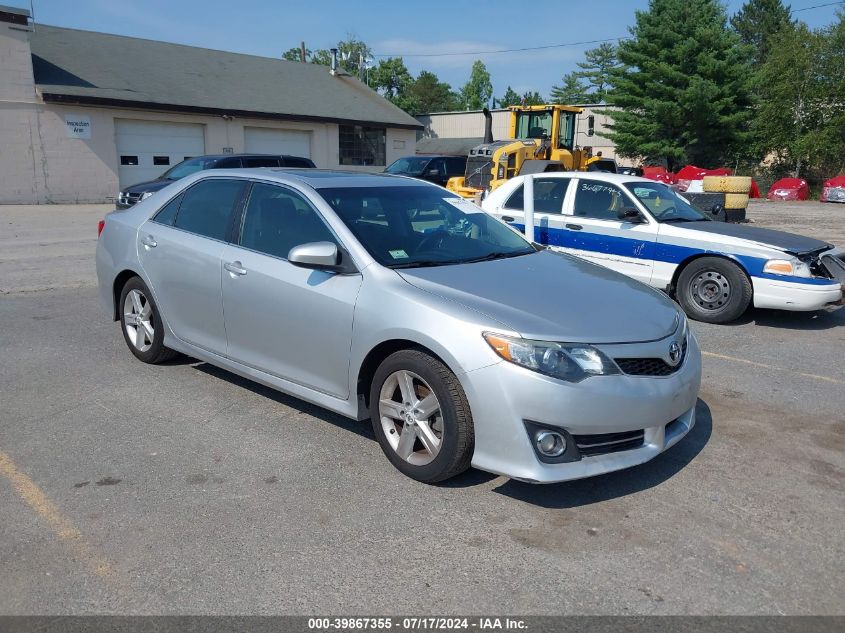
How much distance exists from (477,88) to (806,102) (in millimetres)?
66900

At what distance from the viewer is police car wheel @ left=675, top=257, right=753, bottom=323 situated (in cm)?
758

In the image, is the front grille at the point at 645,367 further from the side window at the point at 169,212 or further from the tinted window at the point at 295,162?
the tinted window at the point at 295,162

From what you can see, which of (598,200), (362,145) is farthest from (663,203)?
(362,145)

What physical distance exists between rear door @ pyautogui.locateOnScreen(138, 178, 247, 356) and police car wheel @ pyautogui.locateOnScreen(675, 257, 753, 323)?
530 centimetres

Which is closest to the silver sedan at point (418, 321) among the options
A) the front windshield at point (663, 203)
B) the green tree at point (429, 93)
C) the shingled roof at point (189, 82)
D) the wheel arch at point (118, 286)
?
the wheel arch at point (118, 286)

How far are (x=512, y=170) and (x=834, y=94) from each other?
1038 inches

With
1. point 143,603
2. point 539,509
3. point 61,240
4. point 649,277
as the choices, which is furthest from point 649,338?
point 61,240

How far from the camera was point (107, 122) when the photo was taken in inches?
945

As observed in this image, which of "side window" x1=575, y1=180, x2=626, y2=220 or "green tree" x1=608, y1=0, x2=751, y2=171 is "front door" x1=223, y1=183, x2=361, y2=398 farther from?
"green tree" x1=608, y1=0, x2=751, y2=171

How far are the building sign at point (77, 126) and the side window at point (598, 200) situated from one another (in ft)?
66.4

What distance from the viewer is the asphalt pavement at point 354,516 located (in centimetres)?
286

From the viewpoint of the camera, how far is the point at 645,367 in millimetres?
3615

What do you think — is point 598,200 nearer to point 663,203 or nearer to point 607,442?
point 663,203

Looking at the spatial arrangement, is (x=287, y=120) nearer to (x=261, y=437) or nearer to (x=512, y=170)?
(x=512, y=170)
